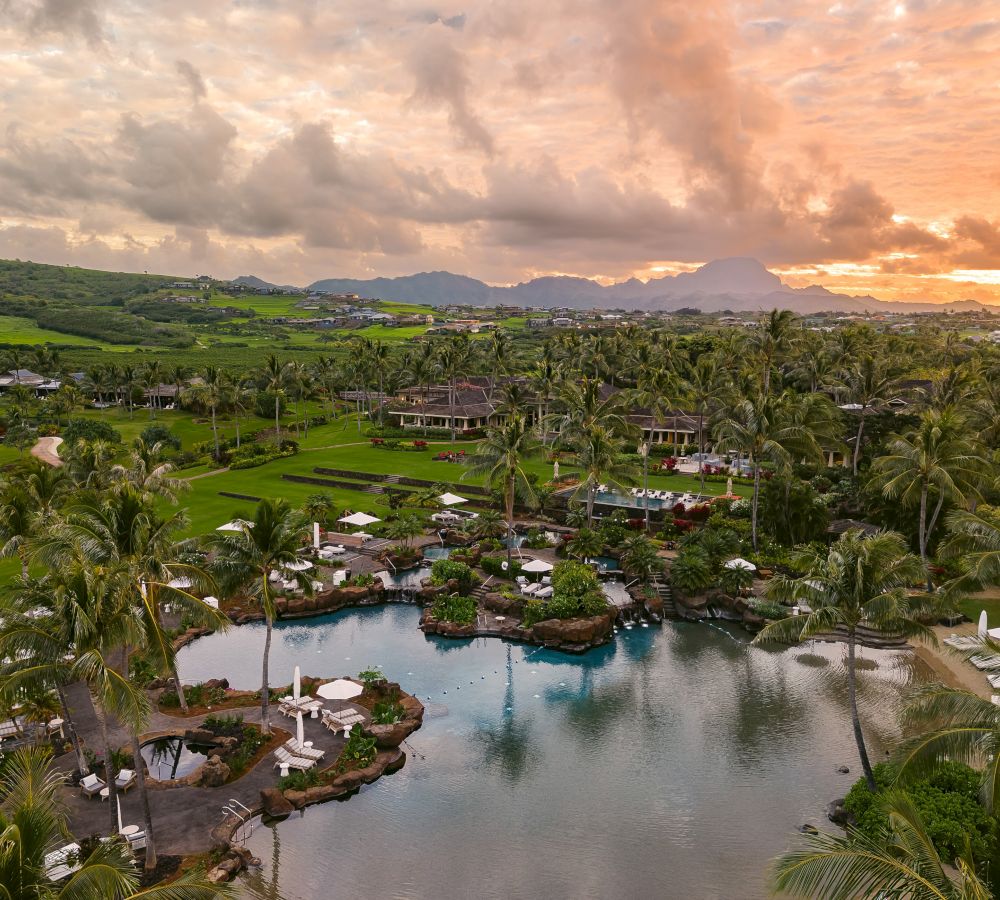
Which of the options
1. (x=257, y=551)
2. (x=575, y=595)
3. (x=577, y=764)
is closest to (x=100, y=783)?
(x=257, y=551)

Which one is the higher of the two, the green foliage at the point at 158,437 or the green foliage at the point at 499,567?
the green foliage at the point at 158,437

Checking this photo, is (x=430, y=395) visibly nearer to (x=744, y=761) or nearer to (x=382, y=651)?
(x=382, y=651)

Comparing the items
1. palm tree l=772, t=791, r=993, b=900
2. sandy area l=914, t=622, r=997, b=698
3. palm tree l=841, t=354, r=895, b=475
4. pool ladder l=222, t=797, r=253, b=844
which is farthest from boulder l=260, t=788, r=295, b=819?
palm tree l=841, t=354, r=895, b=475

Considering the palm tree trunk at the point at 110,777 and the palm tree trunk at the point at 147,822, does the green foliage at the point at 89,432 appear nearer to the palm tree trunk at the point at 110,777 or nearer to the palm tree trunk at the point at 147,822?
the palm tree trunk at the point at 110,777

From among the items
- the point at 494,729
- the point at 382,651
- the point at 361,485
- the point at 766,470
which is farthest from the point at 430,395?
the point at 494,729

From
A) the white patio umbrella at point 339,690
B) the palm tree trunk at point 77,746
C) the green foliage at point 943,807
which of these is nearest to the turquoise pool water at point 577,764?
the green foliage at point 943,807
